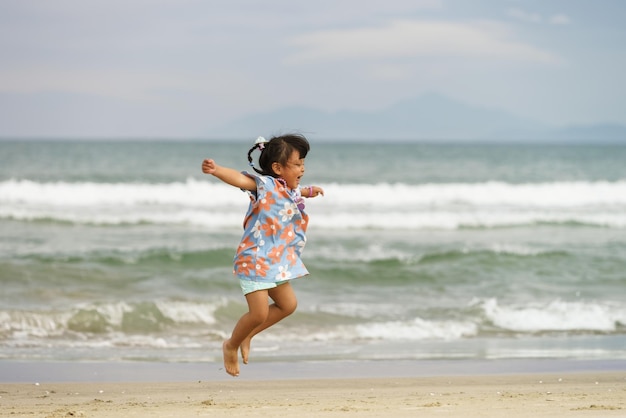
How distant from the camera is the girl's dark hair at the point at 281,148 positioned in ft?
16.6

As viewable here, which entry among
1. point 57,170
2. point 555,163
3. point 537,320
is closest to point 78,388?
point 537,320

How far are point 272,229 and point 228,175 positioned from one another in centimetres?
46

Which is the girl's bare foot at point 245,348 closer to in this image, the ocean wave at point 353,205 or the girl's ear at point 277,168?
the girl's ear at point 277,168

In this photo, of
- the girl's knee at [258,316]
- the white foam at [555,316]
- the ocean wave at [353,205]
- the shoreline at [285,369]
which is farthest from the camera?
the ocean wave at [353,205]

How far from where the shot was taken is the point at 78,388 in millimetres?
6145

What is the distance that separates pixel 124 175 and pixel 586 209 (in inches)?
657

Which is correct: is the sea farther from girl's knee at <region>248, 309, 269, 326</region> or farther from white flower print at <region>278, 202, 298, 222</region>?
white flower print at <region>278, 202, 298, 222</region>

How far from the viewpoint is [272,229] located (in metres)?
5.00

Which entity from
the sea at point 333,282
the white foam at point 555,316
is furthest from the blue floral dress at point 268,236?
the white foam at point 555,316

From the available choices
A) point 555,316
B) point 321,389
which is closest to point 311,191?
point 321,389

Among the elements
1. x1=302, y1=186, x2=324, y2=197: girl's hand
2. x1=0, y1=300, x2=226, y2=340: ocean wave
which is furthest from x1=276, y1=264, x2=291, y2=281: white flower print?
x1=0, y1=300, x2=226, y2=340: ocean wave

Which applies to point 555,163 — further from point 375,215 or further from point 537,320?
point 537,320

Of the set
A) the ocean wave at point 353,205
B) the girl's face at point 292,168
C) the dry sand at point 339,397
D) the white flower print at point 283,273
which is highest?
the ocean wave at point 353,205

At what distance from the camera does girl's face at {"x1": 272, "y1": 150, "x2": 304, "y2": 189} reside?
5.06m
